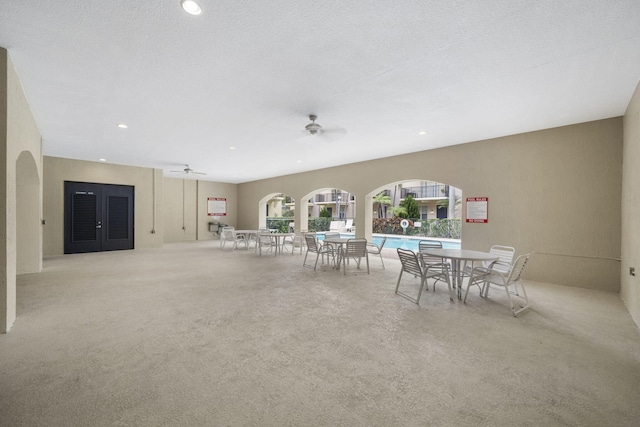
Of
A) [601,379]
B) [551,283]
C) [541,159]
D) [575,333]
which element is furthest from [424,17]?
[551,283]

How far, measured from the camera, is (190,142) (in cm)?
604

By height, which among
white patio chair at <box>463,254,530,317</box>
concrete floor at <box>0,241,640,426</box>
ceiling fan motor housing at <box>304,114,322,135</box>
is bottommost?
concrete floor at <box>0,241,640,426</box>

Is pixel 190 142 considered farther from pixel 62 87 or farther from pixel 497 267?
pixel 497 267

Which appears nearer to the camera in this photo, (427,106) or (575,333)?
(575,333)

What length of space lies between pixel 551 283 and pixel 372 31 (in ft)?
17.5

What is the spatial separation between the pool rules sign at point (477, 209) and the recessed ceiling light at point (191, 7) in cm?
579

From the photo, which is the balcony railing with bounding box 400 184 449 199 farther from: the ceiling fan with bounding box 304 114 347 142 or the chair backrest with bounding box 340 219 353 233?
the ceiling fan with bounding box 304 114 347 142

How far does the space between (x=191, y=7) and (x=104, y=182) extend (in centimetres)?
875

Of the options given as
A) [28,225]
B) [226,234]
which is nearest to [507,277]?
[226,234]

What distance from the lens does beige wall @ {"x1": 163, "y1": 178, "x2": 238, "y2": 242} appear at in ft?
38.4

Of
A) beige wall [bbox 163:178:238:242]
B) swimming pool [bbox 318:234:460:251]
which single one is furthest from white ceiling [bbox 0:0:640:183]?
beige wall [bbox 163:178:238:242]

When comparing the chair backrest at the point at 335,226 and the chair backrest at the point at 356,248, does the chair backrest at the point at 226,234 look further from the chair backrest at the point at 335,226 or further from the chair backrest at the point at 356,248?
the chair backrest at the point at 335,226

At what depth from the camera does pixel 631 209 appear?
3.52 metres

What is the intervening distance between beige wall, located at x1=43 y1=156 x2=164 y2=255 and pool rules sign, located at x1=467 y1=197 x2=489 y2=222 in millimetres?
9711
